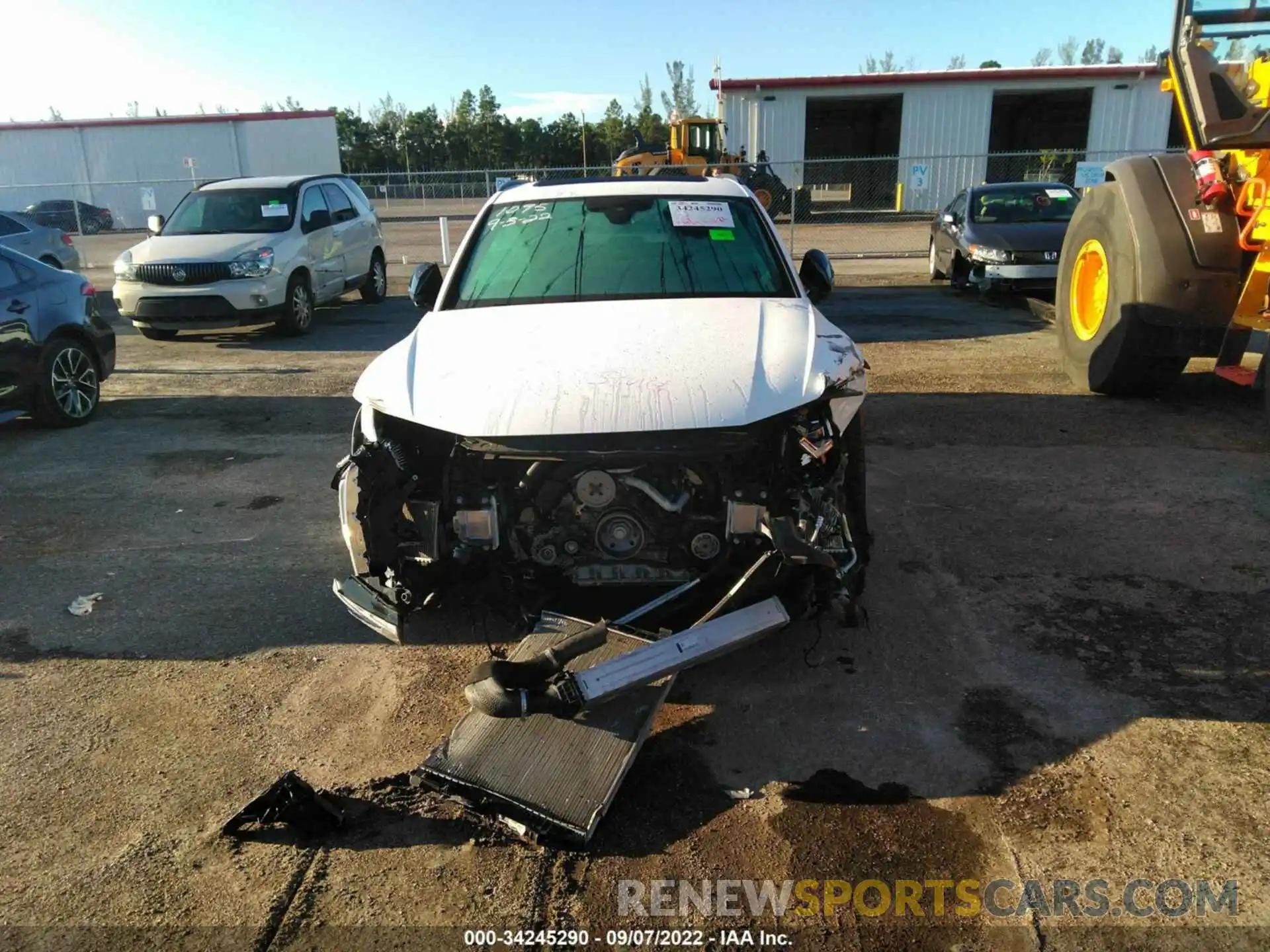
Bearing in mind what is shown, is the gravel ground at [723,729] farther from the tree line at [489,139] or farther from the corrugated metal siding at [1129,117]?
the tree line at [489,139]

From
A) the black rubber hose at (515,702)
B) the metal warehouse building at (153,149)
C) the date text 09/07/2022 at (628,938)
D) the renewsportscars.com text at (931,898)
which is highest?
the metal warehouse building at (153,149)

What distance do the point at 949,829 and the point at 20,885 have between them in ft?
8.84

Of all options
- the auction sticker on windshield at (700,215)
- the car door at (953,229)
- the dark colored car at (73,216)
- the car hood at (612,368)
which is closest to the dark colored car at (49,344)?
the car hood at (612,368)

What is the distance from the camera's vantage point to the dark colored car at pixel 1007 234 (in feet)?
40.1

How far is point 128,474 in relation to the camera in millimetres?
6457

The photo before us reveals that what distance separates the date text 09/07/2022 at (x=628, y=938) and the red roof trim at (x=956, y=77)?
31733 millimetres

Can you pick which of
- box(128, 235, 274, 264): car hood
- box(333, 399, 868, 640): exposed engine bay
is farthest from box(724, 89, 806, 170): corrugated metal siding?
box(333, 399, 868, 640): exposed engine bay

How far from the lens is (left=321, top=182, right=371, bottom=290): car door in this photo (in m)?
12.9

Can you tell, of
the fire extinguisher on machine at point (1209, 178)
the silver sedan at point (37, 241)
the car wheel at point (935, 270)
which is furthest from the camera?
the car wheel at point (935, 270)

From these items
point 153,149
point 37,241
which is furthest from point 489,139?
point 37,241

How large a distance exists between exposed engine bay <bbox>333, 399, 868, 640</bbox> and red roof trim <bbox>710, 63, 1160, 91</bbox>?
3021 cm

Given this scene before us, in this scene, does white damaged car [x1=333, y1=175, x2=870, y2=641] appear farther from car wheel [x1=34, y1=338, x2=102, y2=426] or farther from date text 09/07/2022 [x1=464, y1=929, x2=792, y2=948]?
car wheel [x1=34, y1=338, x2=102, y2=426]

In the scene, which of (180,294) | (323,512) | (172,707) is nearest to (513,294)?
(323,512)

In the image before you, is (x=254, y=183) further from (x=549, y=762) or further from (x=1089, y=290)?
(x=549, y=762)
